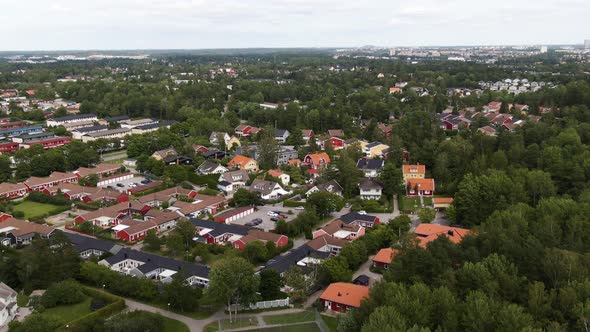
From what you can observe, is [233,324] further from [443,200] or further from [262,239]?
[443,200]

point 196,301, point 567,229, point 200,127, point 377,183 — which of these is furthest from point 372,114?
point 196,301

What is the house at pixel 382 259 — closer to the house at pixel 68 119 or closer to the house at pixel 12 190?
the house at pixel 12 190

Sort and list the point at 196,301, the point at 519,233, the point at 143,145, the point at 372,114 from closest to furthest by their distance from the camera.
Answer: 1. the point at 196,301
2. the point at 519,233
3. the point at 143,145
4. the point at 372,114

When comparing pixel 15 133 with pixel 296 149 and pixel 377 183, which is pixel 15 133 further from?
pixel 377 183

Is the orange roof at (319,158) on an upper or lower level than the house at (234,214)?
upper

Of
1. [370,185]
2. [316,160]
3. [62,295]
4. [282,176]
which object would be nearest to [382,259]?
[370,185]

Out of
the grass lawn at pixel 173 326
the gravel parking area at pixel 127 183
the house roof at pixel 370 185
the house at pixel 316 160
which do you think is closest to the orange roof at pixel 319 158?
the house at pixel 316 160
